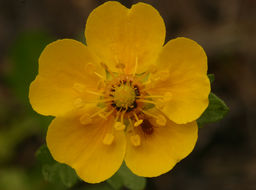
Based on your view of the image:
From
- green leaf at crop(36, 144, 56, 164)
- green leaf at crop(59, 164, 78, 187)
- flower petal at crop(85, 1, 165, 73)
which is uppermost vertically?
flower petal at crop(85, 1, 165, 73)

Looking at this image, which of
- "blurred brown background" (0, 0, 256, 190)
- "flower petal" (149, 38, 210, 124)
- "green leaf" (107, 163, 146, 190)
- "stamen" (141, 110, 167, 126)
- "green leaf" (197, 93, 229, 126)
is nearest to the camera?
"flower petal" (149, 38, 210, 124)

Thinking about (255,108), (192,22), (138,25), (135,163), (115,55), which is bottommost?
(255,108)

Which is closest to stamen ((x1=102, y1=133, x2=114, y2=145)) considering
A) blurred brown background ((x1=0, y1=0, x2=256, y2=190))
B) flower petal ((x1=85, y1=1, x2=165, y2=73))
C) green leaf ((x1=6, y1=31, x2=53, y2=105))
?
flower petal ((x1=85, y1=1, x2=165, y2=73))

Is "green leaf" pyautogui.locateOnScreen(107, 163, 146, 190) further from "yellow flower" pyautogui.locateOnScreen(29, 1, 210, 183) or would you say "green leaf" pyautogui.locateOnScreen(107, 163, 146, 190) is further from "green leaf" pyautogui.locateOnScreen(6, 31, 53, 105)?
"green leaf" pyautogui.locateOnScreen(6, 31, 53, 105)

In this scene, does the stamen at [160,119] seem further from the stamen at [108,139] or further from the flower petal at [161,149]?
the stamen at [108,139]

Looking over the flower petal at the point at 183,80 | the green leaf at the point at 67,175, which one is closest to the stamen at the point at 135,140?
the flower petal at the point at 183,80

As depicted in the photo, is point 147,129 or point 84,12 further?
point 84,12

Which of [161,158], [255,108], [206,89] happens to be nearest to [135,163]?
[161,158]

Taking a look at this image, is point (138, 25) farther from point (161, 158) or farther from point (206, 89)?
point (161, 158)
